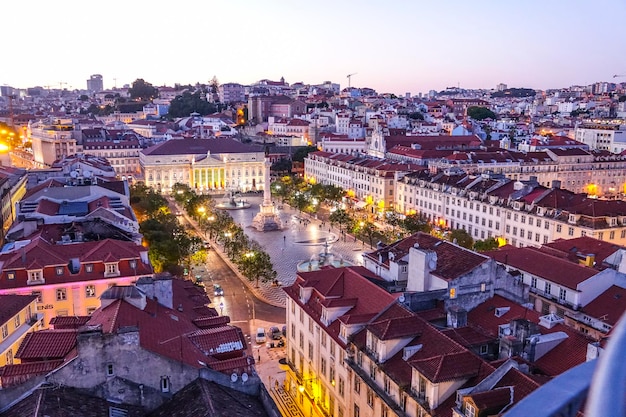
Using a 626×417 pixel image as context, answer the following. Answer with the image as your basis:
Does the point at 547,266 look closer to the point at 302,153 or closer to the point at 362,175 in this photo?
the point at 362,175

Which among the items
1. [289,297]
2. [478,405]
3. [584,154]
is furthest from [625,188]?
[478,405]

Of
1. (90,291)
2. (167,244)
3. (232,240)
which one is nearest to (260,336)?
(90,291)

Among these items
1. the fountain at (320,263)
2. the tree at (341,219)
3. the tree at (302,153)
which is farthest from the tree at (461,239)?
the tree at (302,153)

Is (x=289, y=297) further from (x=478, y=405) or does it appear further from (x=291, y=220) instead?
(x=291, y=220)

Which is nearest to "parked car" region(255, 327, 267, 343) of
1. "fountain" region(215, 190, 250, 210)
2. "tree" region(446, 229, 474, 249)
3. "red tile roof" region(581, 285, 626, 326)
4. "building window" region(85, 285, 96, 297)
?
"building window" region(85, 285, 96, 297)

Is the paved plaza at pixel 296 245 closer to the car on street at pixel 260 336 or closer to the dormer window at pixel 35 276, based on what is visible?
the car on street at pixel 260 336

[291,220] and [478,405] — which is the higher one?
[478,405]

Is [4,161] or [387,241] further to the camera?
[4,161]
